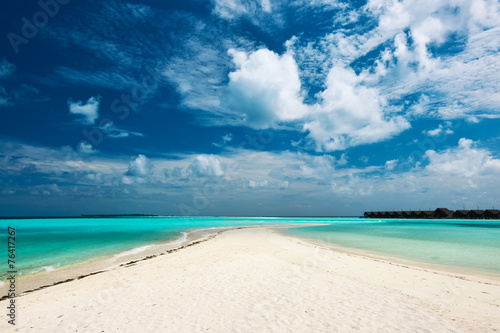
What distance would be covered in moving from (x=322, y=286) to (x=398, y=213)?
686 feet

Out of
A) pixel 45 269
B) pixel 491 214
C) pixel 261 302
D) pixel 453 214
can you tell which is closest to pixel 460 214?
pixel 453 214

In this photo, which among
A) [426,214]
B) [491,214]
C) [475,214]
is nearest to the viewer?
[491,214]

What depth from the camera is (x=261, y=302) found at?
8.82 m

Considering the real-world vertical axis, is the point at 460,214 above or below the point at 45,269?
below

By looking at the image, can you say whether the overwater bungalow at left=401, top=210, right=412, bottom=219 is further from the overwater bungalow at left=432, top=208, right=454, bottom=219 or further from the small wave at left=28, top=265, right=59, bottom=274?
the small wave at left=28, top=265, right=59, bottom=274

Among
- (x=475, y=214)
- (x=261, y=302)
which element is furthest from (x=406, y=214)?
(x=261, y=302)

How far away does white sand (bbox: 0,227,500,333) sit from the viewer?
23.7 ft

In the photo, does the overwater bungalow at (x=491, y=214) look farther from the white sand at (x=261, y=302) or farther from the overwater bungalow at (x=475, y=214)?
the white sand at (x=261, y=302)

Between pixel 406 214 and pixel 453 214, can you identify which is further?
pixel 406 214

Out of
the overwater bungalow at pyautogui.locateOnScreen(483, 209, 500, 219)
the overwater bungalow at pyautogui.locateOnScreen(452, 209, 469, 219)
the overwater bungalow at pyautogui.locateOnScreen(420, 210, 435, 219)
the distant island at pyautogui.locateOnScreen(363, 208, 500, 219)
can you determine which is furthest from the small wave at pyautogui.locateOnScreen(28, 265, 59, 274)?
the overwater bungalow at pyautogui.locateOnScreen(420, 210, 435, 219)

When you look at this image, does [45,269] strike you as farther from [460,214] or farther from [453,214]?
[460,214]

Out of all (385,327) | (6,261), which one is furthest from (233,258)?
(6,261)

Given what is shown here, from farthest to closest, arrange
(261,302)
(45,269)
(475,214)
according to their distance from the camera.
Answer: (475,214) → (45,269) → (261,302)

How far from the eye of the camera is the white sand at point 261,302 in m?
7.21
